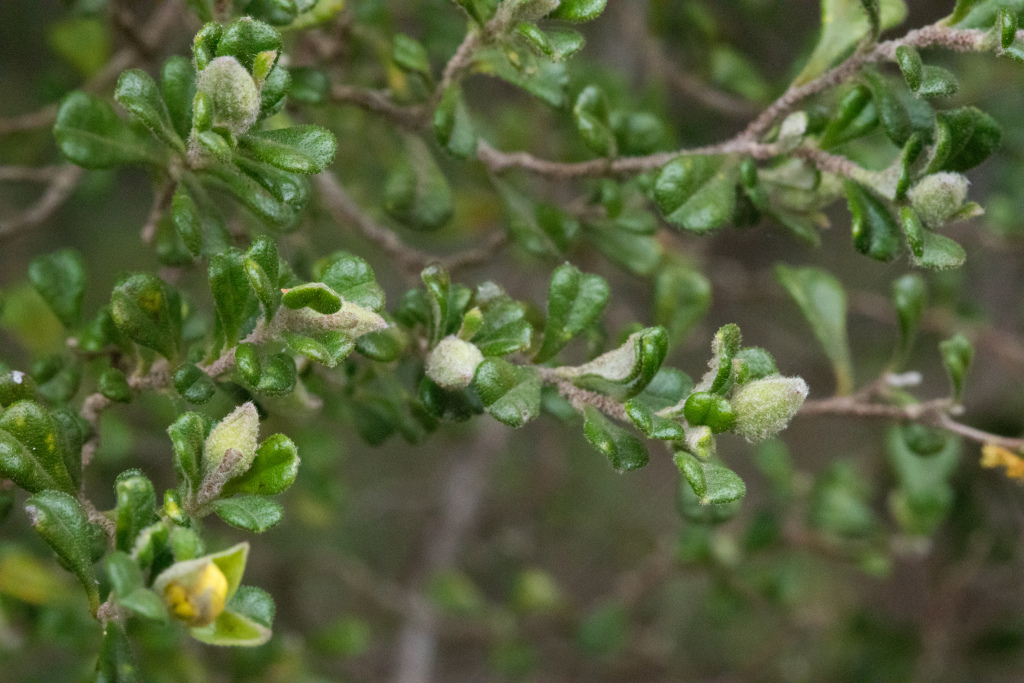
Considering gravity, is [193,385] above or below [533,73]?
below

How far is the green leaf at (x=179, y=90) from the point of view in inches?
33.3

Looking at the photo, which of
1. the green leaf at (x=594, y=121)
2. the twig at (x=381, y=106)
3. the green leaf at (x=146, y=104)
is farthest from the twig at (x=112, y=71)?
the green leaf at (x=594, y=121)

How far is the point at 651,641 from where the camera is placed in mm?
2223

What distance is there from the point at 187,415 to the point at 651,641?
1.74 metres

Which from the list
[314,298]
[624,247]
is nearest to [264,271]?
[314,298]

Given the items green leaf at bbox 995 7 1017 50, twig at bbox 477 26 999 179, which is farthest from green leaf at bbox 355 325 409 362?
green leaf at bbox 995 7 1017 50

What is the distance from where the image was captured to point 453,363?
0.83 metres

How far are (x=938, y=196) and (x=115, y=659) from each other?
0.84 m

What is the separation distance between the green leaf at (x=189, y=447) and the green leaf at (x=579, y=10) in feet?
1.68

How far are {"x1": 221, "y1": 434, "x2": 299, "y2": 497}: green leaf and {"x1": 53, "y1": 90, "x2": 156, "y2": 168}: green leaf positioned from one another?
0.38 metres

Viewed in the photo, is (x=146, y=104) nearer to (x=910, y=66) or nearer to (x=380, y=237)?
(x=380, y=237)

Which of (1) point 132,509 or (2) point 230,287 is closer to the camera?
(1) point 132,509

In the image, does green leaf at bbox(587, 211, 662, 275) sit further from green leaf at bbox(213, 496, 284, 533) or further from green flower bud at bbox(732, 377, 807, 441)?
green leaf at bbox(213, 496, 284, 533)

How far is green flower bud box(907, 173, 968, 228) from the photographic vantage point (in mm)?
829
